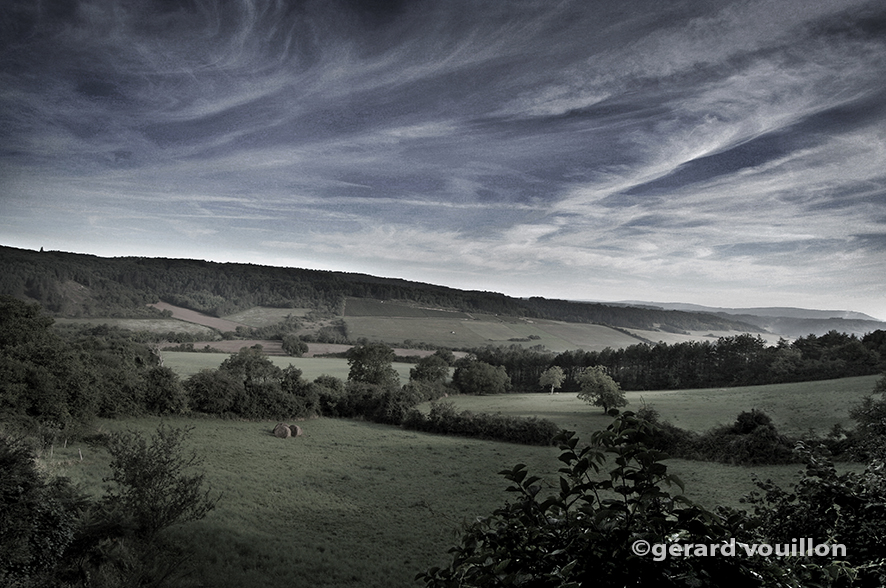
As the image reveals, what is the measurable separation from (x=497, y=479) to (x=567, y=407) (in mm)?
21863

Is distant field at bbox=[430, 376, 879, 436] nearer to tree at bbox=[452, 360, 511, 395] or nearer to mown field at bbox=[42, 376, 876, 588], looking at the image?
mown field at bbox=[42, 376, 876, 588]

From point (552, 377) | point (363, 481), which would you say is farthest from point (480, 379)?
point (363, 481)

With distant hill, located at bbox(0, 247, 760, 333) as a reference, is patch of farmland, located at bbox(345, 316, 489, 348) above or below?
below

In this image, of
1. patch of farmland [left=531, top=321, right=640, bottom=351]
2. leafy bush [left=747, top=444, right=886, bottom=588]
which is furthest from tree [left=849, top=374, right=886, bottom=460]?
patch of farmland [left=531, top=321, right=640, bottom=351]

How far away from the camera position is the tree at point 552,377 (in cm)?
5797

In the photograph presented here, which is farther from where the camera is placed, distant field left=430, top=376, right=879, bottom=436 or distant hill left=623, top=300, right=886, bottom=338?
distant hill left=623, top=300, right=886, bottom=338

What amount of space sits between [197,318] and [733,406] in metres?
99.7

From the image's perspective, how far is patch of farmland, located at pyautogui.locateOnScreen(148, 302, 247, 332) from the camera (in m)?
90.6

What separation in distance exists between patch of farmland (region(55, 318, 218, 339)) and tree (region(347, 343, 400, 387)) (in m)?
43.9

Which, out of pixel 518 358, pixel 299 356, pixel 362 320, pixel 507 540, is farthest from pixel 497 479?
pixel 362 320

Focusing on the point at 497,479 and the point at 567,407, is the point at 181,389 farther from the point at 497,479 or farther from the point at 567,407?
the point at 567,407

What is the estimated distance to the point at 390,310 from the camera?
383 feet

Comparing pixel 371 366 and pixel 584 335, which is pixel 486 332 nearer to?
pixel 584 335

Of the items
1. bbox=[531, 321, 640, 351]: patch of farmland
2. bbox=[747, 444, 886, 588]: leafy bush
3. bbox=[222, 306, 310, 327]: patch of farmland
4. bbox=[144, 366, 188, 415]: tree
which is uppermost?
bbox=[747, 444, 886, 588]: leafy bush
